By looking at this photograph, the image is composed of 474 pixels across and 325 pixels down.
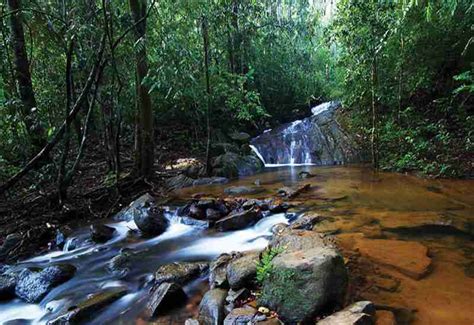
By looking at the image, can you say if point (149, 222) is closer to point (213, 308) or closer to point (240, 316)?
point (213, 308)

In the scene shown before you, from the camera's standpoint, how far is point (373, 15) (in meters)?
9.07

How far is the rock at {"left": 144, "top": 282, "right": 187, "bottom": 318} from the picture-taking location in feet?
12.6

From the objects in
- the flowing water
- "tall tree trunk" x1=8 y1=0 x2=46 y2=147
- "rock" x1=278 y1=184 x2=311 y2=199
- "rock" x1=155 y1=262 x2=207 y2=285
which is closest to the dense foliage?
"tall tree trunk" x1=8 y1=0 x2=46 y2=147

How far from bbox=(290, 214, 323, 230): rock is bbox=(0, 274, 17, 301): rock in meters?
3.63

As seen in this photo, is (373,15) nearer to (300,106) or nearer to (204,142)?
(204,142)

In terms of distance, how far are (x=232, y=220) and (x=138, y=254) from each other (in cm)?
150

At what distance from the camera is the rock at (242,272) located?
370 centimetres

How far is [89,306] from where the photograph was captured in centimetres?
399

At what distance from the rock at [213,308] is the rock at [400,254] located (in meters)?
1.78

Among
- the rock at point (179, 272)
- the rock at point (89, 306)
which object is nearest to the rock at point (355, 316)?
the rock at point (179, 272)

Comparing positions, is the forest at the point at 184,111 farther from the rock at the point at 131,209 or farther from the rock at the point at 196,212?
the rock at the point at 131,209

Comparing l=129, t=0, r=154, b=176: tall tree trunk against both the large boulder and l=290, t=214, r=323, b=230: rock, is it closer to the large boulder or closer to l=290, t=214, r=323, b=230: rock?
the large boulder

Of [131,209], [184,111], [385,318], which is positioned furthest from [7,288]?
[184,111]

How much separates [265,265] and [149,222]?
3057 mm
